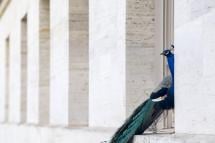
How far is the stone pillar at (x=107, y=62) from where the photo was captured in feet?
30.9

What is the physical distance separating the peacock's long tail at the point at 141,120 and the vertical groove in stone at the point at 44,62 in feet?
29.3

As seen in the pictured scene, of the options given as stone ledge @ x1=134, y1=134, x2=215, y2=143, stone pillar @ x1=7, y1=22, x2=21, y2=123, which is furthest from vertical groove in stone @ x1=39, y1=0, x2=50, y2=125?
stone ledge @ x1=134, y1=134, x2=215, y2=143

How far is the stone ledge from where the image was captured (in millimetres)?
5792

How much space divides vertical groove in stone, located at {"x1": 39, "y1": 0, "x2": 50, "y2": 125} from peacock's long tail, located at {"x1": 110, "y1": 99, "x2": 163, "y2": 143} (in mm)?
8943

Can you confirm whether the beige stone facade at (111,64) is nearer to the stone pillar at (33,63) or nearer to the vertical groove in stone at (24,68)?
the stone pillar at (33,63)

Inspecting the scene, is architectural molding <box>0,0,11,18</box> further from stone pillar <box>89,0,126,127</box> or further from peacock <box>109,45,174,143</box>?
peacock <box>109,45,174,143</box>

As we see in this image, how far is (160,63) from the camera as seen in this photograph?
922 cm
